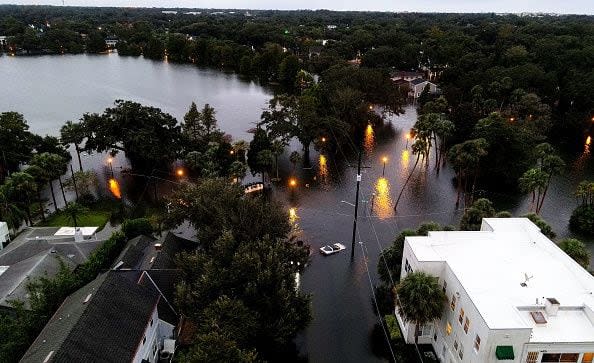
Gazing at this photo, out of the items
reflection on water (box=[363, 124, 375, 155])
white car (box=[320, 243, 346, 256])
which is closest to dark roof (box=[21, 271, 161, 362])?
white car (box=[320, 243, 346, 256])


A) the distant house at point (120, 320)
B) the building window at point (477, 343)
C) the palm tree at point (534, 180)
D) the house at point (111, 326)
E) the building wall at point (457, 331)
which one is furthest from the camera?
the palm tree at point (534, 180)

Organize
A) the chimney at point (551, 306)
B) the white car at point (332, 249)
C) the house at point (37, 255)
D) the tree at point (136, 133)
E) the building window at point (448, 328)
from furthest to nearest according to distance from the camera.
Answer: the tree at point (136, 133) < the white car at point (332, 249) < the house at point (37, 255) < the building window at point (448, 328) < the chimney at point (551, 306)

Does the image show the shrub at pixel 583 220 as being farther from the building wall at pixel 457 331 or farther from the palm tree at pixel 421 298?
the palm tree at pixel 421 298

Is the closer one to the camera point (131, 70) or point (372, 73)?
point (372, 73)

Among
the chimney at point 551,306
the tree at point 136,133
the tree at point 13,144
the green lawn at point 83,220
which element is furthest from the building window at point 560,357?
the tree at point 13,144

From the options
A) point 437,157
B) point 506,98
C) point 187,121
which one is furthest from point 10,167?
point 506,98

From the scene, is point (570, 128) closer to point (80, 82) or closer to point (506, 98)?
point (506, 98)

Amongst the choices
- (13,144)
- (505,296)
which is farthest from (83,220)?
(505,296)
